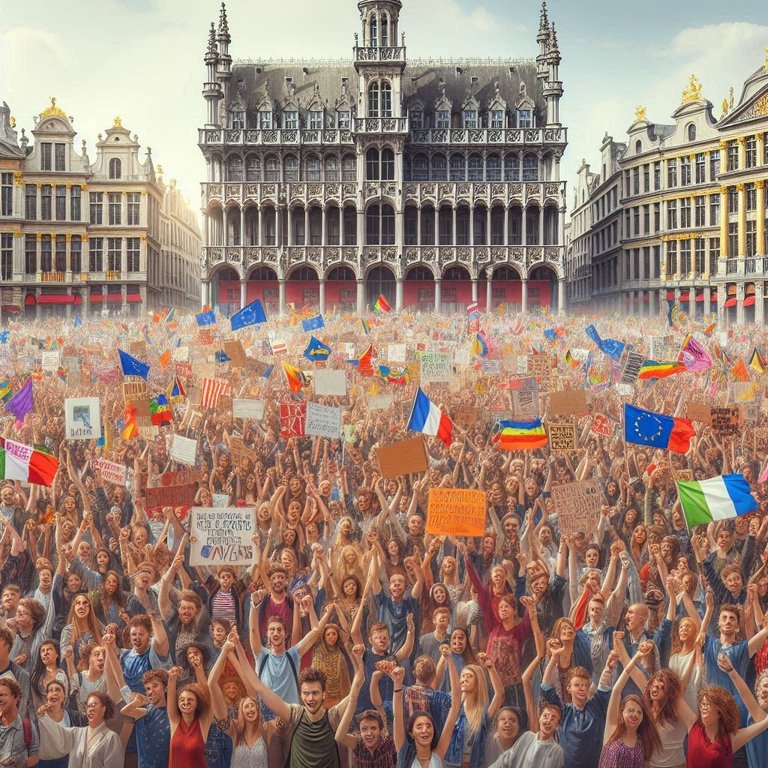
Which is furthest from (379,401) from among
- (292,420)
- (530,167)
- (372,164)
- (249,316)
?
(530,167)

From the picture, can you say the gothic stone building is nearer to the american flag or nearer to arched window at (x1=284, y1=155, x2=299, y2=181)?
arched window at (x1=284, y1=155, x2=299, y2=181)

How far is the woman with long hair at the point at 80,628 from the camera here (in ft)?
26.3

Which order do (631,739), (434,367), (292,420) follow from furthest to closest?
(434,367), (292,420), (631,739)

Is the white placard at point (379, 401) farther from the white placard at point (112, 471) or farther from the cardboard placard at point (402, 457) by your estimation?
the white placard at point (112, 471)

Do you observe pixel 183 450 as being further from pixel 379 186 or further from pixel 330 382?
pixel 379 186

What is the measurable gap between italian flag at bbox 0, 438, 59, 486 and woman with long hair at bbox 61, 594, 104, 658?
10.4 feet

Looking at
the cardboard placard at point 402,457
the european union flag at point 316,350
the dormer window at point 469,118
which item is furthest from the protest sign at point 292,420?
the dormer window at point 469,118

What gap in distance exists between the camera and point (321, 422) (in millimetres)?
13227

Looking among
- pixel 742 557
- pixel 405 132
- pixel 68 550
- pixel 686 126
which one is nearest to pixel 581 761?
pixel 742 557

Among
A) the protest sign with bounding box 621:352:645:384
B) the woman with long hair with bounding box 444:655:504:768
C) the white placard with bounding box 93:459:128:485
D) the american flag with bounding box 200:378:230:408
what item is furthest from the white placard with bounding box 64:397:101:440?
the protest sign with bounding box 621:352:645:384

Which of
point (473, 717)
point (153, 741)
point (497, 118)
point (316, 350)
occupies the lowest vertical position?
point (153, 741)

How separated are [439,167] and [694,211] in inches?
660

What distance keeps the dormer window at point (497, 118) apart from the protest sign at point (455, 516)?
2119 inches

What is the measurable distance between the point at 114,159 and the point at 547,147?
1129 inches
